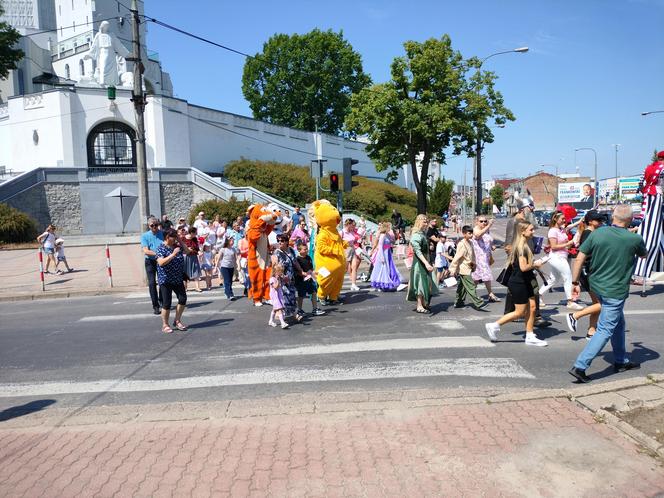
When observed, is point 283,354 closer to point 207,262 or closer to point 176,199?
point 207,262

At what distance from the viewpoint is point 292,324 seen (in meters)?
9.06

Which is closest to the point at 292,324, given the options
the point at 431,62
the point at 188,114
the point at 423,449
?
the point at 423,449

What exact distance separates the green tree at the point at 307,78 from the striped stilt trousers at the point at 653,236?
46603 mm

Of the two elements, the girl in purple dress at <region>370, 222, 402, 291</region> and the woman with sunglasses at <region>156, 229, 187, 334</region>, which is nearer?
the woman with sunglasses at <region>156, 229, 187, 334</region>

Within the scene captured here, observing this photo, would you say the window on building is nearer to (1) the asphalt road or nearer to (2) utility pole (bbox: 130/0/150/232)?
(2) utility pole (bbox: 130/0/150/232)

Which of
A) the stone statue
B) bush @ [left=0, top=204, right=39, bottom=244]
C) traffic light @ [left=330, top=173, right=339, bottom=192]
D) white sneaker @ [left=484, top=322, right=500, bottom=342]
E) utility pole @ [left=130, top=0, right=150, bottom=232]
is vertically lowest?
white sneaker @ [left=484, top=322, right=500, bottom=342]

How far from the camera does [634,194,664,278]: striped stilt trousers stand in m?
10.6

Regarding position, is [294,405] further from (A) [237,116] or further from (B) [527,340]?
(A) [237,116]

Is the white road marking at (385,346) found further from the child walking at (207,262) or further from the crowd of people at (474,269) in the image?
the child walking at (207,262)

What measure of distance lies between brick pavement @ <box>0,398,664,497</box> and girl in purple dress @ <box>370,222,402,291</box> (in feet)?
22.4

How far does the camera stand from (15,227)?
23719 millimetres

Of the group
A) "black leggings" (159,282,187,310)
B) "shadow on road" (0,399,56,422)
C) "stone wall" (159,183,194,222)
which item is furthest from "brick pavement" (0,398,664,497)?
"stone wall" (159,183,194,222)

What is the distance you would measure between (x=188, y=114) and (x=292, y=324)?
28390mm

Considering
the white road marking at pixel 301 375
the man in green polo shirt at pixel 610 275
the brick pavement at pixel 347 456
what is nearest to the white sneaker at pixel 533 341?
the white road marking at pixel 301 375
